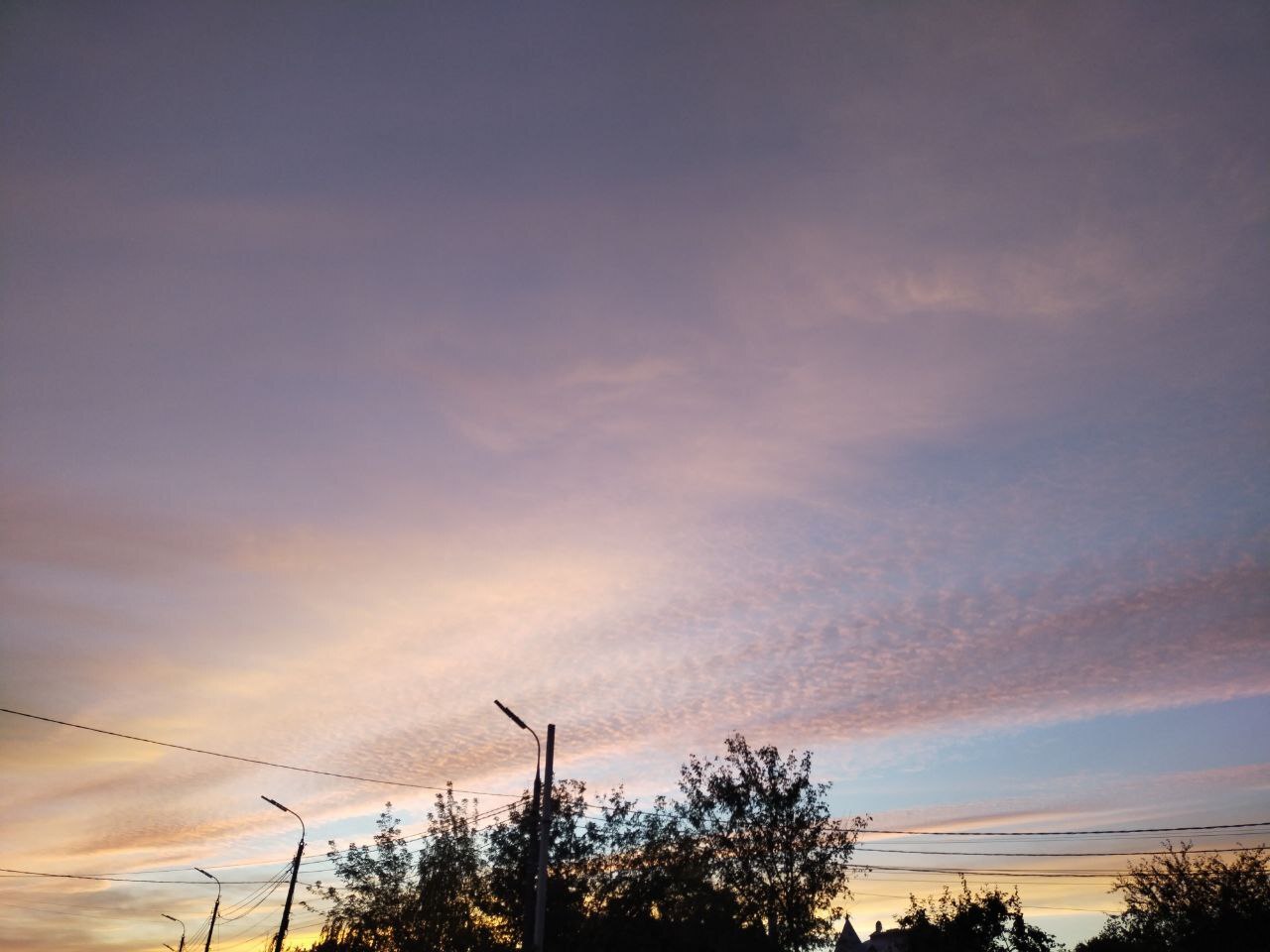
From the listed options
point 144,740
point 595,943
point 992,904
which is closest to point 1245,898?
point 992,904

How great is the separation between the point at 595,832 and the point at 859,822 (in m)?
19.5

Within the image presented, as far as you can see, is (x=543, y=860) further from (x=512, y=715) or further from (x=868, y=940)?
(x=868, y=940)

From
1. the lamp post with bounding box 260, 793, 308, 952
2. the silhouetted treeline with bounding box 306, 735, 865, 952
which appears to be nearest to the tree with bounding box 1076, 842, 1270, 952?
the silhouetted treeline with bounding box 306, 735, 865, 952

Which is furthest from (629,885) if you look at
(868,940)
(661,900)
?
(868,940)

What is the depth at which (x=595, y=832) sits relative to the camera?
57.4 m

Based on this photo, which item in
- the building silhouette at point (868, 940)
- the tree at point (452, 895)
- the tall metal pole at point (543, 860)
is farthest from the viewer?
the building silhouette at point (868, 940)

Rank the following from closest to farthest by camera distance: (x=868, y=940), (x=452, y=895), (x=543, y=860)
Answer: (x=543, y=860) → (x=452, y=895) → (x=868, y=940)

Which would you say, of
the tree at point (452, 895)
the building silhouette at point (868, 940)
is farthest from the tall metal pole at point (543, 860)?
the building silhouette at point (868, 940)

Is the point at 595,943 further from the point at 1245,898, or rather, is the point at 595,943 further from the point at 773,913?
the point at 1245,898

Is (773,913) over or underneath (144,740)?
underneath

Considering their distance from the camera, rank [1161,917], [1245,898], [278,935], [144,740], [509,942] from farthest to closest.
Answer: [1161,917] → [1245,898] → [509,942] → [278,935] → [144,740]

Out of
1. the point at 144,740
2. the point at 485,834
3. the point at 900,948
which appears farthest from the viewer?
the point at 900,948

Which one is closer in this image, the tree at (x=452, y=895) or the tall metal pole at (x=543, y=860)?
the tall metal pole at (x=543, y=860)

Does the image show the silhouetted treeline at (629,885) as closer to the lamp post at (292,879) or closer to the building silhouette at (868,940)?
the lamp post at (292,879)
